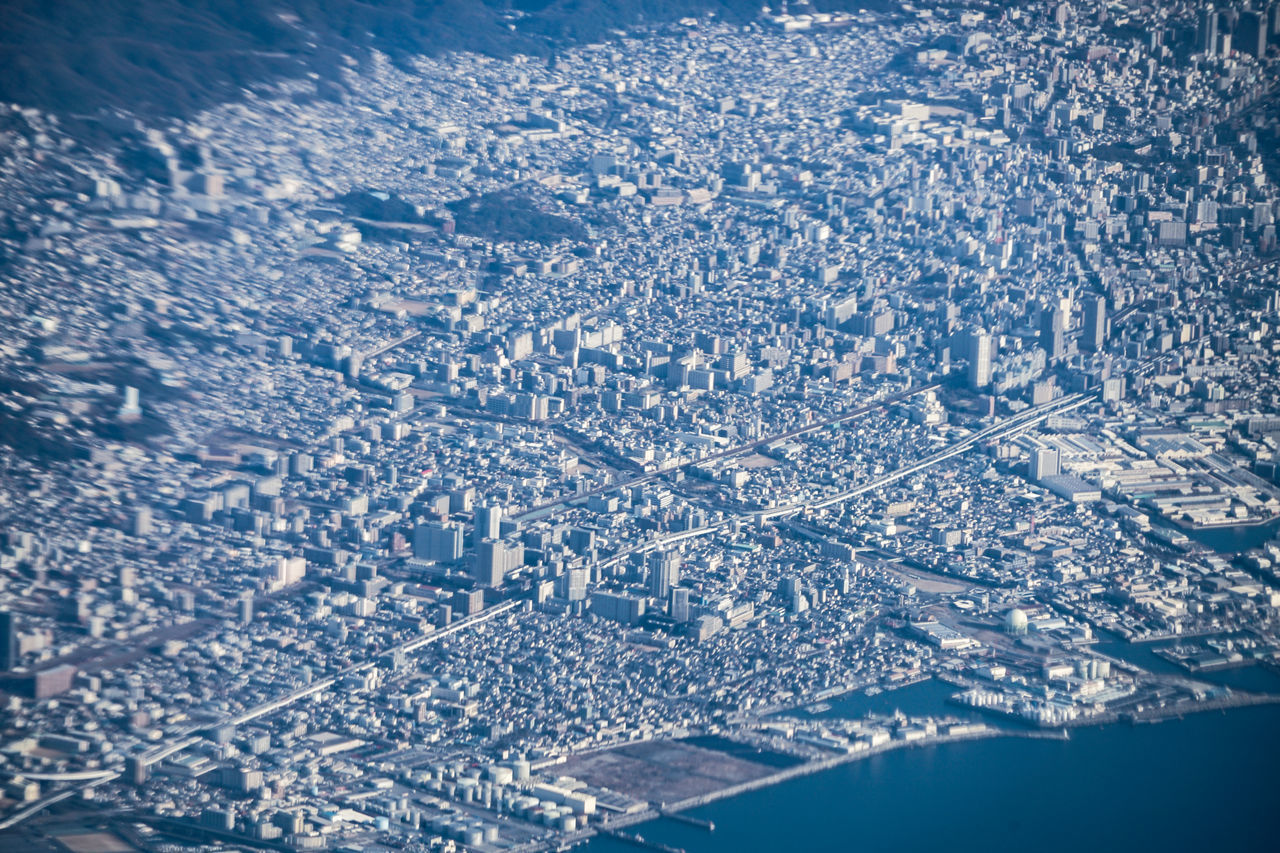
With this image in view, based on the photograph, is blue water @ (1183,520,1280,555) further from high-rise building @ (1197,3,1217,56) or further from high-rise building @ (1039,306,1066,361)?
high-rise building @ (1197,3,1217,56)

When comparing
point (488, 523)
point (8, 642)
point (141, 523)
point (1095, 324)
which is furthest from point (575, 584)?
point (1095, 324)

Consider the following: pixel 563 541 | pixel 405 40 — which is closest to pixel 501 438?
pixel 563 541

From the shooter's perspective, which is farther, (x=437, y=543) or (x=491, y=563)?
(x=437, y=543)

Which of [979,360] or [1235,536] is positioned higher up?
[979,360]

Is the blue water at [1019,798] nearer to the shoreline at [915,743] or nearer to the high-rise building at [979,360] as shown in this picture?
the shoreline at [915,743]

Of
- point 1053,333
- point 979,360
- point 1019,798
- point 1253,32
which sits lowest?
point 1019,798

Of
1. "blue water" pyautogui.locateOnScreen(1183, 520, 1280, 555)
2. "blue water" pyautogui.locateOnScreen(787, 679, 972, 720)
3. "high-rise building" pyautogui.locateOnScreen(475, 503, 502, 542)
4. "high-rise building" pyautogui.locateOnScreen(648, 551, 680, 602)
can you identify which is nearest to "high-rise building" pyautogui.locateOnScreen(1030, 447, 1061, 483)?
"blue water" pyautogui.locateOnScreen(1183, 520, 1280, 555)

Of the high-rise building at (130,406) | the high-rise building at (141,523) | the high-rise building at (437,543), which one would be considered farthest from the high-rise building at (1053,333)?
the high-rise building at (141,523)

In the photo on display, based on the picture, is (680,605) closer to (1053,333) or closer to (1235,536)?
(1235,536)
